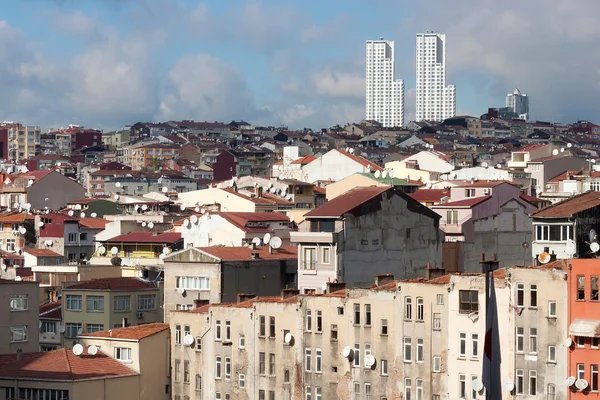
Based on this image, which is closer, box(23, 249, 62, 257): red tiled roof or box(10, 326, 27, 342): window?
box(10, 326, 27, 342): window

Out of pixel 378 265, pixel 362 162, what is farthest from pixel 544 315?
pixel 362 162

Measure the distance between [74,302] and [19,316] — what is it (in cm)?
247

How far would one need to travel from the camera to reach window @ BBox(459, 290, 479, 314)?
5156cm

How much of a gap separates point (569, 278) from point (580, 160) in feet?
254

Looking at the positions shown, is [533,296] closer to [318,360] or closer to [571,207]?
[318,360]

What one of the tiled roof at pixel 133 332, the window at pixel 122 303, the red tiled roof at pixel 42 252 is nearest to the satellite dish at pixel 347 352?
the tiled roof at pixel 133 332

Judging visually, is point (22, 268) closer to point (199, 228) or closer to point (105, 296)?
point (199, 228)

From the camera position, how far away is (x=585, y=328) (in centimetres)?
4862

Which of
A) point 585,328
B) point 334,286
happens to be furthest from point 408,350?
point 585,328

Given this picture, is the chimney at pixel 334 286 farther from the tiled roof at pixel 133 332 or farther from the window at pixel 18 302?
the window at pixel 18 302

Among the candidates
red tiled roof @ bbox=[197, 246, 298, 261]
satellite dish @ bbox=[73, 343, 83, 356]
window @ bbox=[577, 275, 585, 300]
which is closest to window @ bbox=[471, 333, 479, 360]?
window @ bbox=[577, 275, 585, 300]

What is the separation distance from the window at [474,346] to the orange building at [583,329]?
10.5 feet

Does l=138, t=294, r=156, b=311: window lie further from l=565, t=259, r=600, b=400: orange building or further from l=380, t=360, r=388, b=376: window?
l=565, t=259, r=600, b=400: orange building

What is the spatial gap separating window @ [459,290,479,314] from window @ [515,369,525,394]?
238 centimetres
